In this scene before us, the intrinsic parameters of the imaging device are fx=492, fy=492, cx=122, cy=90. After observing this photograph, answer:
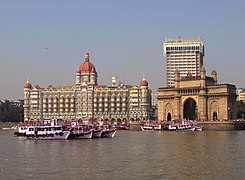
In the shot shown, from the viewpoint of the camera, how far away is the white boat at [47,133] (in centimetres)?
8181

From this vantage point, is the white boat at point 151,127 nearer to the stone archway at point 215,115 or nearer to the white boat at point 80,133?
the stone archway at point 215,115

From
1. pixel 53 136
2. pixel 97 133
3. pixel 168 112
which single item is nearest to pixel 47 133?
pixel 53 136

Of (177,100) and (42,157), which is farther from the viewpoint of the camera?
(177,100)

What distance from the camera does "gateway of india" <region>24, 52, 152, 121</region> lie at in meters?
177

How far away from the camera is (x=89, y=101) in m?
178

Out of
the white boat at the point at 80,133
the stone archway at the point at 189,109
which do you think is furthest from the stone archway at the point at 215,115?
the white boat at the point at 80,133

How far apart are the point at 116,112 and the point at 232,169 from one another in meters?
137

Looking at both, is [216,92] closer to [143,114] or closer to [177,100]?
[177,100]

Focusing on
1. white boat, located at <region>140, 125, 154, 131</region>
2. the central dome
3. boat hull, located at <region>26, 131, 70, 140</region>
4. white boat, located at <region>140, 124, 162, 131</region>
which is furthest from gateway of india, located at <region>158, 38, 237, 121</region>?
boat hull, located at <region>26, 131, 70, 140</region>

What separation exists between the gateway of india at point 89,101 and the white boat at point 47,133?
8842cm

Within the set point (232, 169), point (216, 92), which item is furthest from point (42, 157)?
point (216, 92)

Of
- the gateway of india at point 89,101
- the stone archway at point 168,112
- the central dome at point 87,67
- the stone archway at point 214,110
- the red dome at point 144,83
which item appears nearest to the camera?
the stone archway at point 214,110

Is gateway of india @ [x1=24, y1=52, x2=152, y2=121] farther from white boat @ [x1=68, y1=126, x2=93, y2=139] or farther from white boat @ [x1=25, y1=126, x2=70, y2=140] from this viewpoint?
white boat @ [x1=68, y1=126, x2=93, y2=139]

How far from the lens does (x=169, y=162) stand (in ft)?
149
